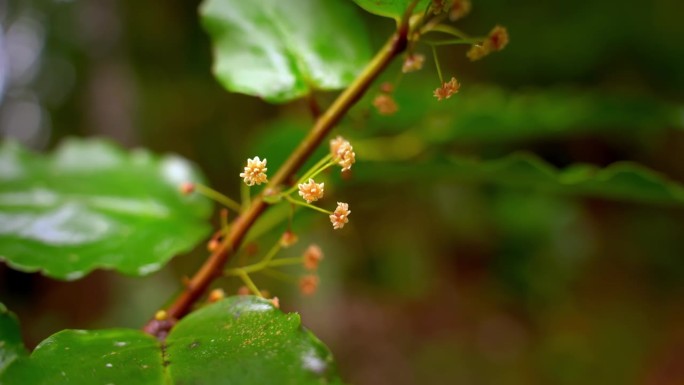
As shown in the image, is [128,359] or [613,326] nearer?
[128,359]

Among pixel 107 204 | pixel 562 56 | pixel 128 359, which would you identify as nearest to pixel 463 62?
pixel 562 56

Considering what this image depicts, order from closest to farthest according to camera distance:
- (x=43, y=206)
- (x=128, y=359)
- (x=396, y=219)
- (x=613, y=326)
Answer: (x=128, y=359)
(x=43, y=206)
(x=613, y=326)
(x=396, y=219)

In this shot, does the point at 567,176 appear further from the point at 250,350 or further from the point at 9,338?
the point at 9,338

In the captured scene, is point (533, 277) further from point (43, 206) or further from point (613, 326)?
point (43, 206)

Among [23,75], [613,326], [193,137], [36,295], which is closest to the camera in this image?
[613,326]

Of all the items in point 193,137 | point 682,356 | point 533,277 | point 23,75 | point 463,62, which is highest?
point 23,75

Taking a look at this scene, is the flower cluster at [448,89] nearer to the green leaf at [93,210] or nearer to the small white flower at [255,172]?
the small white flower at [255,172]

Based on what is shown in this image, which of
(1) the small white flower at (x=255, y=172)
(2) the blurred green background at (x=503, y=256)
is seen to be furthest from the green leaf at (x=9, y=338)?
(2) the blurred green background at (x=503, y=256)
